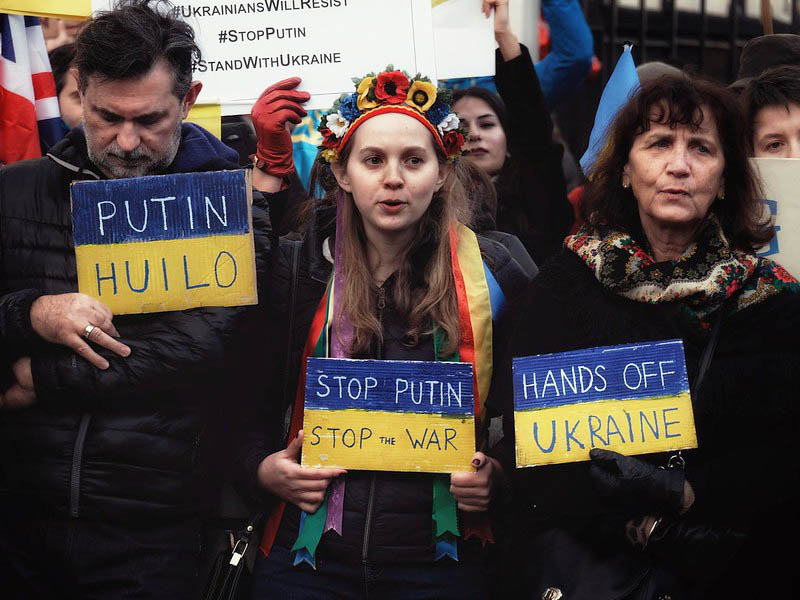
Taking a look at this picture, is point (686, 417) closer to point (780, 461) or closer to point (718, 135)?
point (780, 461)

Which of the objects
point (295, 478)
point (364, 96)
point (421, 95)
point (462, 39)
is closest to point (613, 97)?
point (462, 39)

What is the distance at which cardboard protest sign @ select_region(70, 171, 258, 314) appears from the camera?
2.97m

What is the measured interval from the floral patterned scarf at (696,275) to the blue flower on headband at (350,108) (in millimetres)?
806

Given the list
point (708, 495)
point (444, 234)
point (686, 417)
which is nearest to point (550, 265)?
point (444, 234)

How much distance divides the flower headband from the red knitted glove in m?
0.34

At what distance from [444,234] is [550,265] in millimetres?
345

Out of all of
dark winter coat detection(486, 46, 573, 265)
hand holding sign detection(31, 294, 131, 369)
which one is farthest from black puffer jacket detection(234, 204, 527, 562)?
dark winter coat detection(486, 46, 573, 265)

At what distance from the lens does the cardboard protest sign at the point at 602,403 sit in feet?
8.77

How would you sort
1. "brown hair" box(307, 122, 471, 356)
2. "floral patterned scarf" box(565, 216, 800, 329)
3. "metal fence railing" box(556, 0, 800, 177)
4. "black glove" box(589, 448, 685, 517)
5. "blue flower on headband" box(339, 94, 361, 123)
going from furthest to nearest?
"metal fence railing" box(556, 0, 800, 177)
"blue flower on headband" box(339, 94, 361, 123)
"brown hair" box(307, 122, 471, 356)
"floral patterned scarf" box(565, 216, 800, 329)
"black glove" box(589, 448, 685, 517)

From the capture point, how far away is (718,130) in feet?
9.32

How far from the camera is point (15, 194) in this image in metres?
3.01

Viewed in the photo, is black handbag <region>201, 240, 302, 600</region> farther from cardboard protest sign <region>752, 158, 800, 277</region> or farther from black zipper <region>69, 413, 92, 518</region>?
cardboard protest sign <region>752, 158, 800, 277</region>

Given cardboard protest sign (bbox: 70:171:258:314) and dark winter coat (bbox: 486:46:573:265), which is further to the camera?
dark winter coat (bbox: 486:46:573:265)

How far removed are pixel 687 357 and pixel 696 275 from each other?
0.22 metres
